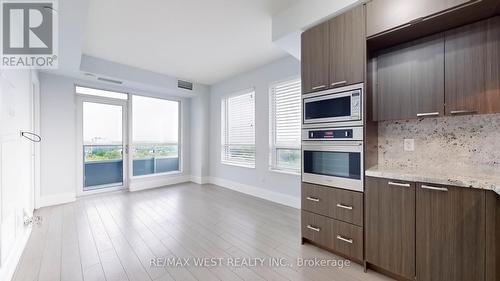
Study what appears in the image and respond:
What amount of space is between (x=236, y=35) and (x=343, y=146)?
240 centimetres

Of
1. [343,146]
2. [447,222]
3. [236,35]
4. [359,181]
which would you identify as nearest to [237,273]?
[359,181]

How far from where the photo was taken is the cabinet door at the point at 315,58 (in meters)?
2.39

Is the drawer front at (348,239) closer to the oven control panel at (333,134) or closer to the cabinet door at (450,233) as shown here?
the cabinet door at (450,233)

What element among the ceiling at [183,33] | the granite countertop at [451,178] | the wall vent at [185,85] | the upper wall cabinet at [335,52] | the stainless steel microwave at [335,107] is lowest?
the granite countertop at [451,178]

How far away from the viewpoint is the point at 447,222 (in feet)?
5.31

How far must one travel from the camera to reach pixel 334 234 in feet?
7.45

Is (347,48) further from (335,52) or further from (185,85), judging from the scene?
(185,85)

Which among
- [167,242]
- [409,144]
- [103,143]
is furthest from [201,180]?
[409,144]

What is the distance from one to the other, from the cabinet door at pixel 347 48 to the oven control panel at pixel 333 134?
0.48 m

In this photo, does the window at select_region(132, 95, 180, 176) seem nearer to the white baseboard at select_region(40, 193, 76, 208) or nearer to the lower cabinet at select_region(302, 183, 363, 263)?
the white baseboard at select_region(40, 193, 76, 208)

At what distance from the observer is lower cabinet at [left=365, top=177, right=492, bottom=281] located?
4.89ft

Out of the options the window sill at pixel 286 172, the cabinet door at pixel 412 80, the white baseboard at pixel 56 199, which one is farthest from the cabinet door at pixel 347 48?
the white baseboard at pixel 56 199

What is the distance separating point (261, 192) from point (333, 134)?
2.81 m

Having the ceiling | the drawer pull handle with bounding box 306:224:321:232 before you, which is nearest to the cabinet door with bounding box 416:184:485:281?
the drawer pull handle with bounding box 306:224:321:232
